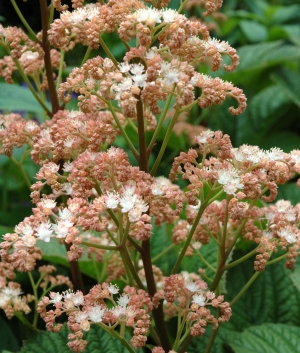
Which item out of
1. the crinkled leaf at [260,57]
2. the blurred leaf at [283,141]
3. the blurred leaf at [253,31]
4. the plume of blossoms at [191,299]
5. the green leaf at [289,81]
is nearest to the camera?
the plume of blossoms at [191,299]

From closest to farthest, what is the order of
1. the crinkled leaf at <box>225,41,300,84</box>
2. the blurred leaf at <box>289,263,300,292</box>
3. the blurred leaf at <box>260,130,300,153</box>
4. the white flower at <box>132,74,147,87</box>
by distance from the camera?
1. the white flower at <box>132,74,147,87</box>
2. the blurred leaf at <box>289,263,300,292</box>
3. the blurred leaf at <box>260,130,300,153</box>
4. the crinkled leaf at <box>225,41,300,84</box>

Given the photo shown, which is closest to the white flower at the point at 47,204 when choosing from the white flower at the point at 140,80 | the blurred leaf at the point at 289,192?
the white flower at the point at 140,80

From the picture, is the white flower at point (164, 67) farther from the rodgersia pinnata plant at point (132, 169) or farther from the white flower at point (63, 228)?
the white flower at point (63, 228)

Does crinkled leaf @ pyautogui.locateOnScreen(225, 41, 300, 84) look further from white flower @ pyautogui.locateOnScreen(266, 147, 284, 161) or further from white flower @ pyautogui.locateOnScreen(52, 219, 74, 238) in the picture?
white flower @ pyautogui.locateOnScreen(52, 219, 74, 238)

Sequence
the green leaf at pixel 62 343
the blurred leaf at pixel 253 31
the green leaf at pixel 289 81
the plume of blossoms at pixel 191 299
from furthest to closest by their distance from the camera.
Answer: the blurred leaf at pixel 253 31 < the green leaf at pixel 289 81 < the green leaf at pixel 62 343 < the plume of blossoms at pixel 191 299

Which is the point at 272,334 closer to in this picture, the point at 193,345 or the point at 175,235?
the point at 193,345

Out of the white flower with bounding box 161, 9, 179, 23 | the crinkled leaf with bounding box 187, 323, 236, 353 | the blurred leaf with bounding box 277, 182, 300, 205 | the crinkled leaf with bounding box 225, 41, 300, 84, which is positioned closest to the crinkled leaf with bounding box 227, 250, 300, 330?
the crinkled leaf with bounding box 187, 323, 236, 353
